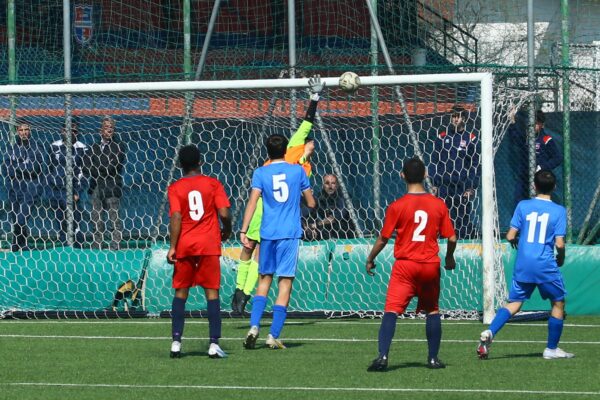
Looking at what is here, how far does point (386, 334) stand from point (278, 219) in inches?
80.0

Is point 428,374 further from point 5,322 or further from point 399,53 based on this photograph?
point 399,53

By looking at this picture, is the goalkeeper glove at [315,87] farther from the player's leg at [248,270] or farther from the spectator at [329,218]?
the spectator at [329,218]

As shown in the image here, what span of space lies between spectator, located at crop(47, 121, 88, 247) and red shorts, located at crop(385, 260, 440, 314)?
6827mm

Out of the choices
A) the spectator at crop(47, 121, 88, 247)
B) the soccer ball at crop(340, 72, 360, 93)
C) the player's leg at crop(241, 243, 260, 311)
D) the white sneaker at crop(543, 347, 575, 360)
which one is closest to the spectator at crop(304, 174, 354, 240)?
the player's leg at crop(241, 243, 260, 311)

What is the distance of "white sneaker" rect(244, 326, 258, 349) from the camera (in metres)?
10.8

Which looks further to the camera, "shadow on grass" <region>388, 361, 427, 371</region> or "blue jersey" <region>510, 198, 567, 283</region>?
"blue jersey" <region>510, 198, 567, 283</region>

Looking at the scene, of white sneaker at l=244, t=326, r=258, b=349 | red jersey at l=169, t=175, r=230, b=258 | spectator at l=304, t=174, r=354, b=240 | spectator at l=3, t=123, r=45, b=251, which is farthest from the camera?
spectator at l=3, t=123, r=45, b=251

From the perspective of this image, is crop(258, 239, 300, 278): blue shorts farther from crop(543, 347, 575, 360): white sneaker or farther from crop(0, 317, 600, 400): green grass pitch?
crop(543, 347, 575, 360): white sneaker

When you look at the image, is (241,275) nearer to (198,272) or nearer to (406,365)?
(198,272)

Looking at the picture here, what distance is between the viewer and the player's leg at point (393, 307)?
938cm

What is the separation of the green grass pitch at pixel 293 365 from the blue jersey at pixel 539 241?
697mm

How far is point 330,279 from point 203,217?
431cm

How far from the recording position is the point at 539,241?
1030 centimetres

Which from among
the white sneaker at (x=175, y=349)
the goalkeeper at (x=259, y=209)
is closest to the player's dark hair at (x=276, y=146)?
the goalkeeper at (x=259, y=209)
